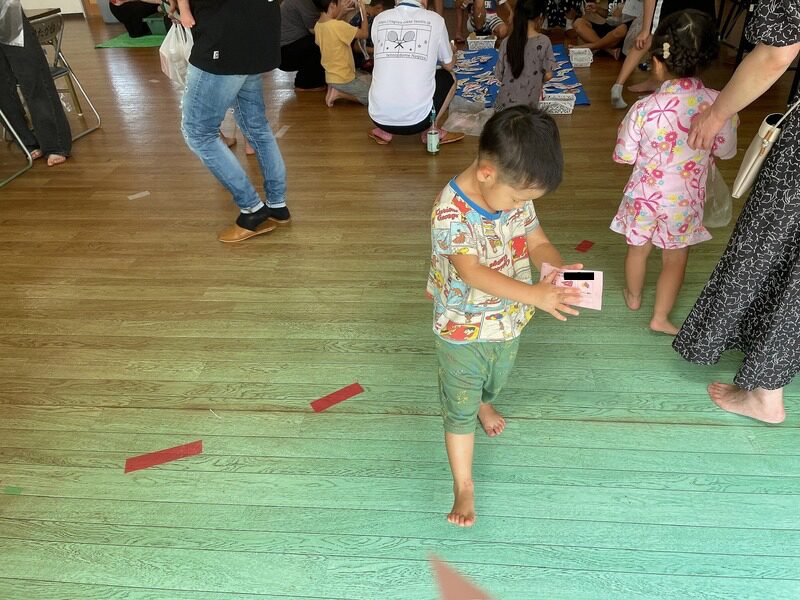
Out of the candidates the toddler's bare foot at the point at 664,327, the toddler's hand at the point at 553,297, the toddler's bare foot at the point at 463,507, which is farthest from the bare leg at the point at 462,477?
the toddler's bare foot at the point at 664,327

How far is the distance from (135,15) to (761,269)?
7630 mm

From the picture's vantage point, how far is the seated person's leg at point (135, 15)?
7203 mm

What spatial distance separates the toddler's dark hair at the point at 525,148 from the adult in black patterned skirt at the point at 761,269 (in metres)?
0.59

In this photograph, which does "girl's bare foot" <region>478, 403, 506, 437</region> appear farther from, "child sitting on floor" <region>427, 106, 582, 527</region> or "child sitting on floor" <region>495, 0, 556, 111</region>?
"child sitting on floor" <region>495, 0, 556, 111</region>

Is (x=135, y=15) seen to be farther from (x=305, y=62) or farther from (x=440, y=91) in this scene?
(x=440, y=91)

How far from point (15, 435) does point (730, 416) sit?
7.20 ft

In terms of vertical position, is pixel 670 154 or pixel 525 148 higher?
pixel 525 148

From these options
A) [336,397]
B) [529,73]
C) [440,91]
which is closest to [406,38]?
[440,91]

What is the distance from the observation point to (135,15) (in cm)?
720

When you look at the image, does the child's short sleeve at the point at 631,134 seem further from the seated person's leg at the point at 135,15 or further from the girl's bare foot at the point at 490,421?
the seated person's leg at the point at 135,15

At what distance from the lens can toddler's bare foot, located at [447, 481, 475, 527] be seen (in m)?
1.55

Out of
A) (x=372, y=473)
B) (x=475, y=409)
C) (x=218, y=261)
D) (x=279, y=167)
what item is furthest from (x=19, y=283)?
(x=475, y=409)

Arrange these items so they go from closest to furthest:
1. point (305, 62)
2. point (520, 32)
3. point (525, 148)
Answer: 1. point (525, 148)
2. point (520, 32)
3. point (305, 62)

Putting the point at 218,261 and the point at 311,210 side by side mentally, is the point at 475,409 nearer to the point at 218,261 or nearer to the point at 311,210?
the point at 218,261
